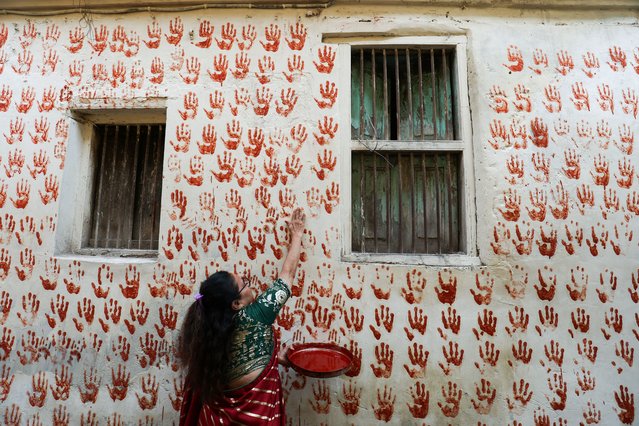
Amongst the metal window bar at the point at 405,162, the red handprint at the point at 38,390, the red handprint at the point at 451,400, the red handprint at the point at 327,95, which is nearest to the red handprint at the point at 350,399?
the red handprint at the point at 451,400

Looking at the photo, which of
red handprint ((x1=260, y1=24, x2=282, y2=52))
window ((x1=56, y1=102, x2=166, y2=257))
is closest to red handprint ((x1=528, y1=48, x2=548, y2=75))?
red handprint ((x1=260, y1=24, x2=282, y2=52))

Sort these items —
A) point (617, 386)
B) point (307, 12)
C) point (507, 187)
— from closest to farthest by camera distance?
1. point (617, 386)
2. point (507, 187)
3. point (307, 12)

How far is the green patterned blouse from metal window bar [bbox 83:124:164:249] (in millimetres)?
1412

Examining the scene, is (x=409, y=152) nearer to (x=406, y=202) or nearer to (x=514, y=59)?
(x=406, y=202)

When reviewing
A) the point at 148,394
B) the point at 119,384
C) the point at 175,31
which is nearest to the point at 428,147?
the point at 175,31

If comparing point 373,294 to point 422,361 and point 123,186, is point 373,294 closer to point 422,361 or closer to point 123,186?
point 422,361

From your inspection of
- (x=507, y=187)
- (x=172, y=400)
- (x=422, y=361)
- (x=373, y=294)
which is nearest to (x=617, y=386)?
(x=422, y=361)

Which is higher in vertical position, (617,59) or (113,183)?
(617,59)

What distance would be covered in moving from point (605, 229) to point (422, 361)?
165 cm

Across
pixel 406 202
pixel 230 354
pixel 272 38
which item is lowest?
pixel 230 354

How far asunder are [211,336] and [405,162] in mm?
1935

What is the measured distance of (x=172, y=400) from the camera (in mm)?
2695

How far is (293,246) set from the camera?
264 centimetres

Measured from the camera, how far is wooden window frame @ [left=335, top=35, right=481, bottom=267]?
2.78m
